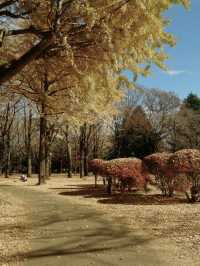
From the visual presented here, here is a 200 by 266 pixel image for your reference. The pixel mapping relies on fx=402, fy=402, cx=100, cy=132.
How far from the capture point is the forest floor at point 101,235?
6332mm

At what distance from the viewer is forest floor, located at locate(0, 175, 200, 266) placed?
20.8 feet

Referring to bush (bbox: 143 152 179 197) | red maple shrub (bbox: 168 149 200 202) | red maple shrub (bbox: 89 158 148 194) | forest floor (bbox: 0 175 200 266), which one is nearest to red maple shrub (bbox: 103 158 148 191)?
red maple shrub (bbox: 89 158 148 194)

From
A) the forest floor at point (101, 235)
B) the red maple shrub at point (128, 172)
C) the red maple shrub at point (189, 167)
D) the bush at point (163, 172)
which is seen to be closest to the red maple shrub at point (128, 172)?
the red maple shrub at point (128, 172)

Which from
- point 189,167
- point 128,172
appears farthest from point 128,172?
point 189,167

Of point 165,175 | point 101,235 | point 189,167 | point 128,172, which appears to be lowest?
point 101,235

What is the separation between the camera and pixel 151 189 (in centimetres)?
1880

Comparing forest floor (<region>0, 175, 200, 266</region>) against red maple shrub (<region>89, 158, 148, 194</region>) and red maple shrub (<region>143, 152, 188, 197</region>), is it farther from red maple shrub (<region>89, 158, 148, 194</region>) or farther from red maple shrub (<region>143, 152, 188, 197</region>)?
red maple shrub (<region>89, 158, 148, 194</region>)

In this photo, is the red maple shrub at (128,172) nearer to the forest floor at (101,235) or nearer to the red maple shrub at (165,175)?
the red maple shrub at (165,175)

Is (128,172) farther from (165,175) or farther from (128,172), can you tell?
(165,175)

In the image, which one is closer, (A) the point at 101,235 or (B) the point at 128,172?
(A) the point at 101,235

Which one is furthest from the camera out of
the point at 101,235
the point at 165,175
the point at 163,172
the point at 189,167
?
the point at 165,175

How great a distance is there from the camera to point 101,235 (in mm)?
8102

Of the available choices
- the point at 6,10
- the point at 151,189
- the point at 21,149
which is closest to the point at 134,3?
the point at 6,10

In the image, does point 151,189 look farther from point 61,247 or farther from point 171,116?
point 171,116
